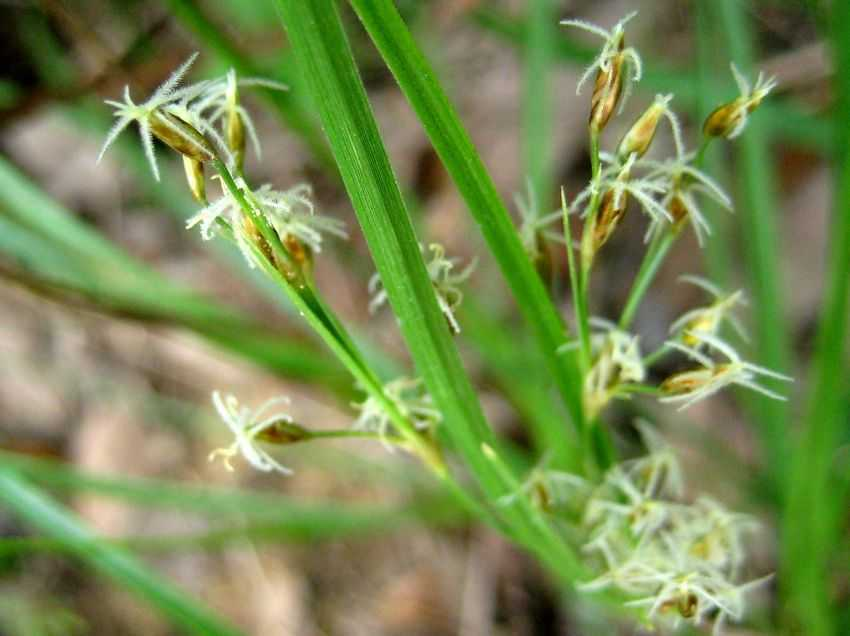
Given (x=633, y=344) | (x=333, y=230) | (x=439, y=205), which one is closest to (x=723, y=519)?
(x=633, y=344)

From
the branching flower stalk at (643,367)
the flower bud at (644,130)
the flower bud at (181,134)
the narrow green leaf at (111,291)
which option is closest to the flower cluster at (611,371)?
the branching flower stalk at (643,367)

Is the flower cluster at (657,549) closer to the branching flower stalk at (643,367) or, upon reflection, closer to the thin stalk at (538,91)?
the branching flower stalk at (643,367)

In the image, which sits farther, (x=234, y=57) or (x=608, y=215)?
(x=234, y=57)

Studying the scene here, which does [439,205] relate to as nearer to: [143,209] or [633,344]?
[143,209]

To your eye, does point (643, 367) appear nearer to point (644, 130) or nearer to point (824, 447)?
point (644, 130)

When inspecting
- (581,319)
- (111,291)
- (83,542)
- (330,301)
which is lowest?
(83,542)

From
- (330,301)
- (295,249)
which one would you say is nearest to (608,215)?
(295,249)
